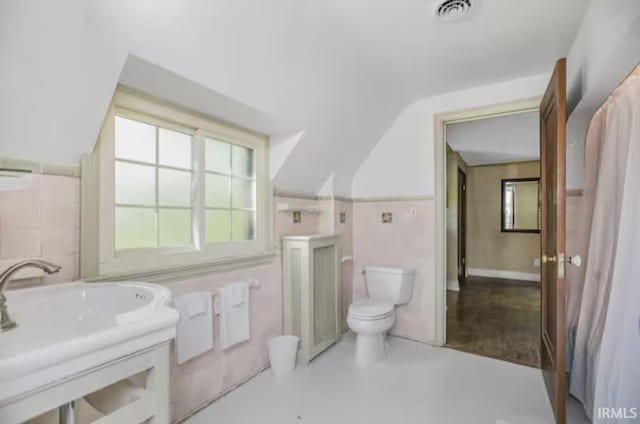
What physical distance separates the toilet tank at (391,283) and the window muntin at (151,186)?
1622 mm

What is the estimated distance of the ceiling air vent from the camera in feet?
5.18

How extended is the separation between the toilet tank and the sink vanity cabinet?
2.04 metres

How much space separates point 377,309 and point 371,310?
0.05 metres

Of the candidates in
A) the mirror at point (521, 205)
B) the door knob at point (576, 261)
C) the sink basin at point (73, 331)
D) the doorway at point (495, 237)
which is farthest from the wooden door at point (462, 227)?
the sink basin at point (73, 331)

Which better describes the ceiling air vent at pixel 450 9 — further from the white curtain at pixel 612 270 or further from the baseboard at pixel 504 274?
the baseboard at pixel 504 274

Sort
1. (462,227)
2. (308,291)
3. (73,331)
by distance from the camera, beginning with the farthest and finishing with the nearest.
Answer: (462,227)
(308,291)
(73,331)

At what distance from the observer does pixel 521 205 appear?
5508 mm

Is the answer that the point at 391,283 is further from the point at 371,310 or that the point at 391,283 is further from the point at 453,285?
the point at 453,285

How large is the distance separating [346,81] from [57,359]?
6.91 feet

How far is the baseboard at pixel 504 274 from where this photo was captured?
5.38 m

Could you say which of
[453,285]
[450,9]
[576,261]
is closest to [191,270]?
[450,9]

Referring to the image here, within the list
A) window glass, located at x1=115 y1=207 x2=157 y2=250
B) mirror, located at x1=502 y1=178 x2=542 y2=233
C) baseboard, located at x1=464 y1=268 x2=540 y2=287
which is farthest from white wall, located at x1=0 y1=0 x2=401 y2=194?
baseboard, located at x1=464 y1=268 x2=540 y2=287

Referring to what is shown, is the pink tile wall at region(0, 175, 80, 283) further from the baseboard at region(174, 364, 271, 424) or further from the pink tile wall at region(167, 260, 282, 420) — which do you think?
the baseboard at region(174, 364, 271, 424)

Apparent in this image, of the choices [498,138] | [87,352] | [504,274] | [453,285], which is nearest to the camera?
[87,352]
